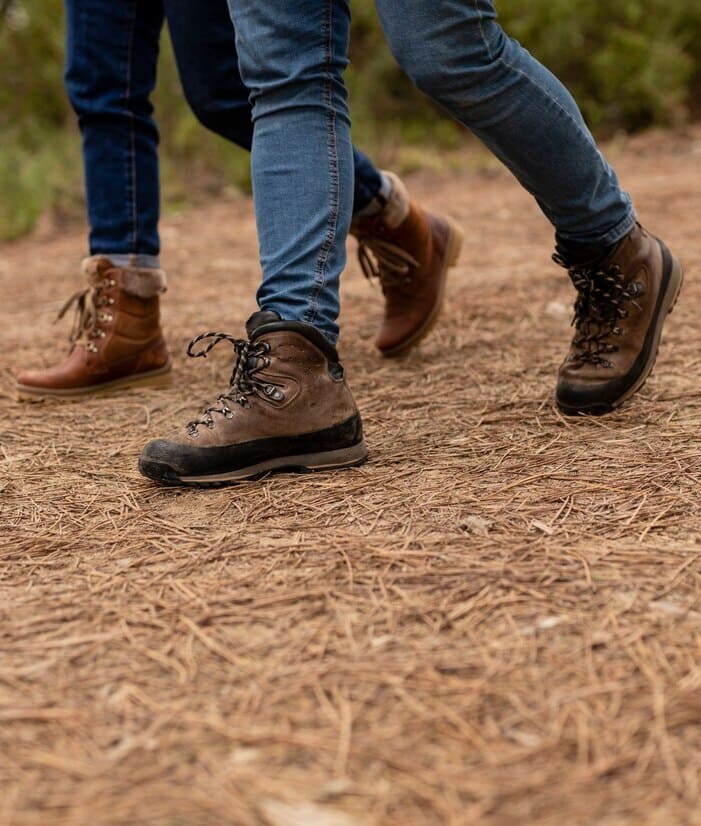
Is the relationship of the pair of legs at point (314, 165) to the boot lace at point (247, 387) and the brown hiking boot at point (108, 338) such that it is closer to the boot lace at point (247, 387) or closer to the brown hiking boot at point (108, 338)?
the boot lace at point (247, 387)

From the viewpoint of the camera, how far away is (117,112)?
2.28m

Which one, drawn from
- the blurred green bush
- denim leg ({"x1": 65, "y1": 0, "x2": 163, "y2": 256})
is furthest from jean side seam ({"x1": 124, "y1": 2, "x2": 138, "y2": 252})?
the blurred green bush

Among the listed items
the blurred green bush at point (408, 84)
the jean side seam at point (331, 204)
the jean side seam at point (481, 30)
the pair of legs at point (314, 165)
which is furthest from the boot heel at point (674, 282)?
the blurred green bush at point (408, 84)

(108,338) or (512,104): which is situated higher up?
(512,104)

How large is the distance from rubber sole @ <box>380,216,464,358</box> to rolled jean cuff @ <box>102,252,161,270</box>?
627mm

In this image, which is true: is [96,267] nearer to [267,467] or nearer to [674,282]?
[267,467]

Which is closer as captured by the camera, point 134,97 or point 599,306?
point 599,306

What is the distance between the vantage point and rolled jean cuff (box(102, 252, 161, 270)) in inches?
91.7

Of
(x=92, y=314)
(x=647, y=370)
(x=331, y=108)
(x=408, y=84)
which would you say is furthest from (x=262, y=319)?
(x=408, y=84)

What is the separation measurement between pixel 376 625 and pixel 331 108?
91 centimetres

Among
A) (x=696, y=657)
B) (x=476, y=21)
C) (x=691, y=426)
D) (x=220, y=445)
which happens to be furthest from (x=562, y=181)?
(x=696, y=657)

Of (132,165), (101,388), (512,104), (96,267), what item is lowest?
(101,388)

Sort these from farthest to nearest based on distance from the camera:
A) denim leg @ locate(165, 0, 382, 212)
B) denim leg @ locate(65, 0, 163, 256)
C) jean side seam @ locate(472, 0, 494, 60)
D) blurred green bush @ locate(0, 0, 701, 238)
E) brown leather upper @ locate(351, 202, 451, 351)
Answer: blurred green bush @ locate(0, 0, 701, 238) < brown leather upper @ locate(351, 202, 451, 351) < denim leg @ locate(65, 0, 163, 256) < denim leg @ locate(165, 0, 382, 212) < jean side seam @ locate(472, 0, 494, 60)

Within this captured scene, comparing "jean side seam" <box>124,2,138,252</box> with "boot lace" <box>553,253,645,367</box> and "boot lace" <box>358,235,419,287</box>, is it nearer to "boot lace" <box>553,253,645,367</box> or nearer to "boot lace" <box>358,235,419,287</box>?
"boot lace" <box>358,235,419,287</box>
